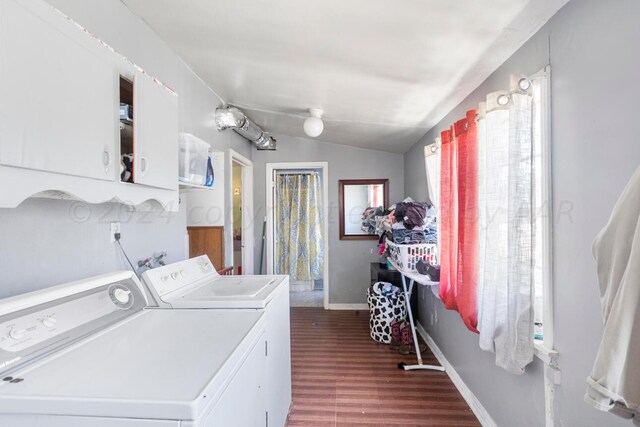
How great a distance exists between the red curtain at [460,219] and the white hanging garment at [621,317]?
0.94 m

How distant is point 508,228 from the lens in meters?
1.42

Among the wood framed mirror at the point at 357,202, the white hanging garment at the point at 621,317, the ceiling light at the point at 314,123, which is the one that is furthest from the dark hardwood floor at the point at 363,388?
the ceiling light at the point at 314,123

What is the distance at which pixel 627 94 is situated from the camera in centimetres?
95

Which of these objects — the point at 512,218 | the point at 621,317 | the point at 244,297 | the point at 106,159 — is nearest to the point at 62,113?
the point at 106,159

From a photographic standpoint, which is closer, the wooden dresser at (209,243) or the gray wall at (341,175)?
the wooden dresser at (209,243)

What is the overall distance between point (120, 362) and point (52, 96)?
80 cm

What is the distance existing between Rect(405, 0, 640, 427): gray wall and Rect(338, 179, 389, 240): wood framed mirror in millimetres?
2711

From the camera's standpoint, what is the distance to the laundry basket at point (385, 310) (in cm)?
308

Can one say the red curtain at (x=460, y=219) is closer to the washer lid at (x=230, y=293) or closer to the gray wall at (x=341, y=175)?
the washer lid at (x=230, y=293)

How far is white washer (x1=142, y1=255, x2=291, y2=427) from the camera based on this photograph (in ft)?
4.83

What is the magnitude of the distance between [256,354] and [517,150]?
1.48 m

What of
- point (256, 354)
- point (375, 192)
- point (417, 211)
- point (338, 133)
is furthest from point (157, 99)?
point (375, 192)

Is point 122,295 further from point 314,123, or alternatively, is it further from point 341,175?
point 341,175

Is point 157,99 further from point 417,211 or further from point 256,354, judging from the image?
point 417,211
